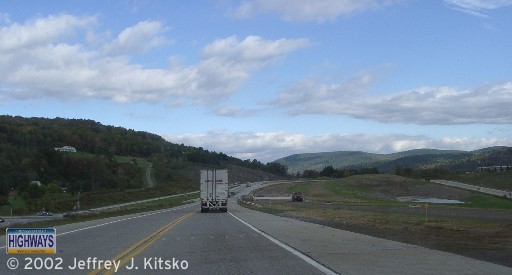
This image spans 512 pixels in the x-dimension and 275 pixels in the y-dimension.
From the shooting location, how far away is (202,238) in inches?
872

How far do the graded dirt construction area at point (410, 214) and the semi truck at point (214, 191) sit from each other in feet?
15.5

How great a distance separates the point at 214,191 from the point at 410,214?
63.1 feet

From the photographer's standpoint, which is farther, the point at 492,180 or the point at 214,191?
the point at 492,180

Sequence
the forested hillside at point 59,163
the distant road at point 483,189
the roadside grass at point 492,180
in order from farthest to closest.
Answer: the forested hillside at point 59,163 < the roadside grass at point 492,180 < the distant road at point 483,189

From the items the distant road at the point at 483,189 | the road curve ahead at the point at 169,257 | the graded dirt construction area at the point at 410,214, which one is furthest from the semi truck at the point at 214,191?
the distant road at the point at 483,189

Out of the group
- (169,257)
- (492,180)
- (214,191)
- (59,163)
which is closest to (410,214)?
(214,191)

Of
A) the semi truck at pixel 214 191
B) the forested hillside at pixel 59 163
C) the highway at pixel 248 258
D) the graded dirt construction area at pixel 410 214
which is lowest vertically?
the graded dirt construction area at pixel 410 214

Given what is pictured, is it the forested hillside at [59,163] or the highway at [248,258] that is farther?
the forested hillside at [59,163]

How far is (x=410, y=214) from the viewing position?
4388cm

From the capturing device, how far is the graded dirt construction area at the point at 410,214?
20.7 metres

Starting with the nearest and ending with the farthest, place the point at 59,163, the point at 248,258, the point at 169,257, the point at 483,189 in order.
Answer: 1. the point at 248,258
2. the point at 169,257
3. the point at 483,189
4. the point at 59,163

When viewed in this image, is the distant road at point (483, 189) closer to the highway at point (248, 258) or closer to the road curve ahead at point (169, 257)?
the highway at point (248, 258)

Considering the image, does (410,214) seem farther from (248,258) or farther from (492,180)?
(492,180)

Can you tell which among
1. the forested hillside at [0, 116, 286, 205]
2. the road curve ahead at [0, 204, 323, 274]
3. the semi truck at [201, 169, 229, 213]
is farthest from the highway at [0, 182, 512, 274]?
the forested hillside at [0, 116, 286, 205]
